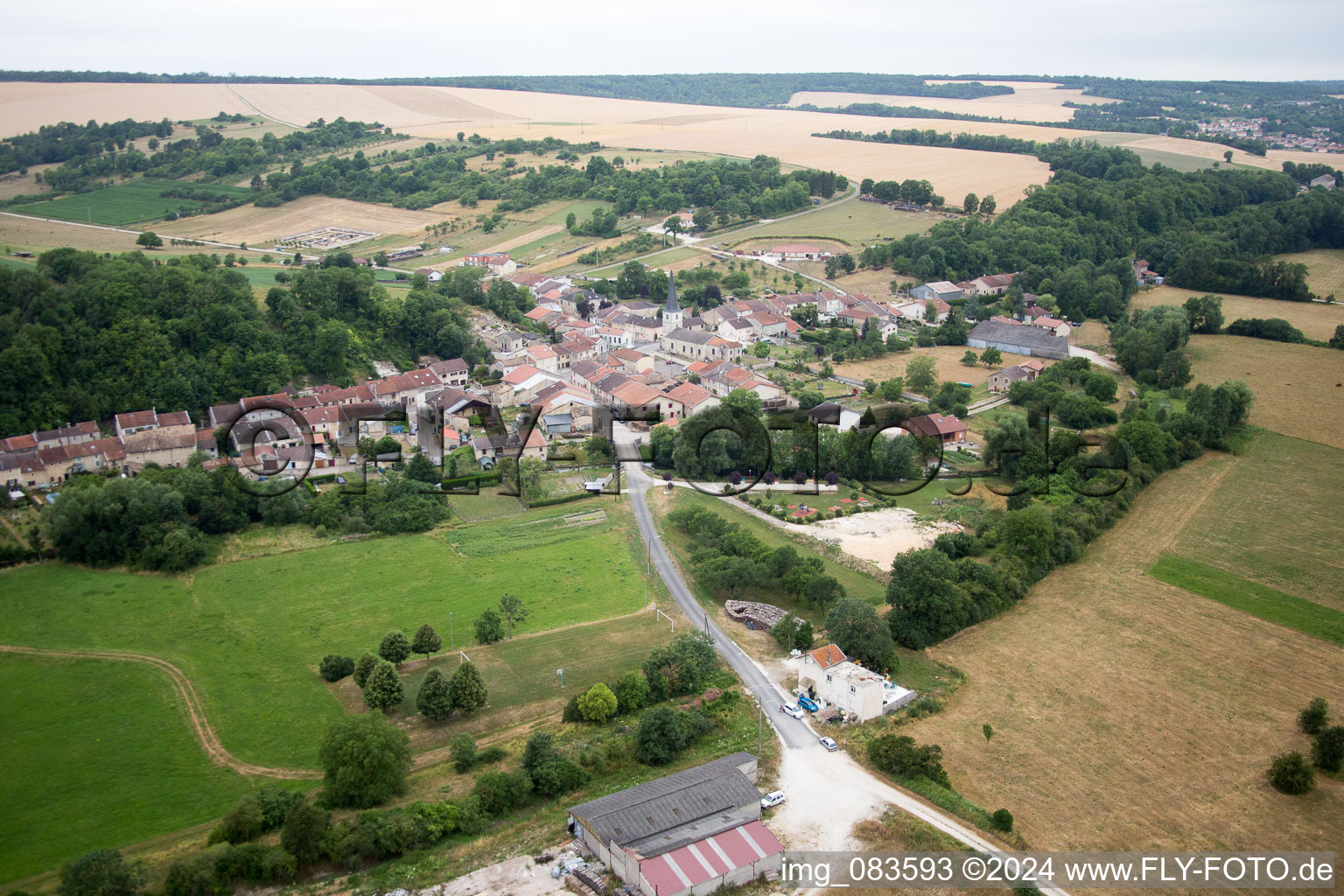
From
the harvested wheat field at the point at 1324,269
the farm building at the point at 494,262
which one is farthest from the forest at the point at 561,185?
the harvested wheat field at the point at 1324,269

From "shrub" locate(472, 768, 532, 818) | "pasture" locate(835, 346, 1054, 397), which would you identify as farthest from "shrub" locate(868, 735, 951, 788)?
"pasture" locate(835, 346, 1054, 397)

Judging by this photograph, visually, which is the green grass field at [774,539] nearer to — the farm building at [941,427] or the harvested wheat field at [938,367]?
the farm building at [941,427]

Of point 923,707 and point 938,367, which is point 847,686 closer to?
point 923,707

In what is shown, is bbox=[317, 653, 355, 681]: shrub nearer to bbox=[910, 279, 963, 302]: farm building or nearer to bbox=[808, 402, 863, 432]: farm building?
bbox=[808, 402, 863, 432]: farm building

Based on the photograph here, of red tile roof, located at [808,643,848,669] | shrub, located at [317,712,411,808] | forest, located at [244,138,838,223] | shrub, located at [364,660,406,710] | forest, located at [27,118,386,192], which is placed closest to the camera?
shrub, located at [317,712,411,808]

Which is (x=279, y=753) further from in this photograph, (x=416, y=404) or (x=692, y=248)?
(x=692, y=248)

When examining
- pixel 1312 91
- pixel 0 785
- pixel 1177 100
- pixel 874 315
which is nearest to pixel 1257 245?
pixel 874 315
